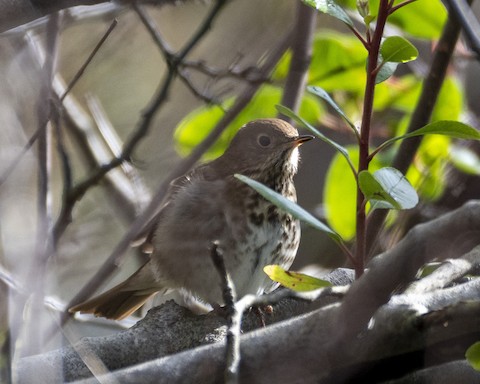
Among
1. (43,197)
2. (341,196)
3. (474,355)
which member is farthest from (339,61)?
(474,355)

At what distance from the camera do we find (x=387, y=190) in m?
2.09

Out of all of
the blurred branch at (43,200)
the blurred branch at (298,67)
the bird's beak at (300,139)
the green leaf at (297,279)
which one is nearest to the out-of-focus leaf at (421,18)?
the blurred branch at (298,67)

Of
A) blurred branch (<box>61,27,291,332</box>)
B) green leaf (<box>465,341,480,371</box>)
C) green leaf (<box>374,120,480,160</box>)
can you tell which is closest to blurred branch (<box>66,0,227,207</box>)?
blurred branch (<box>61,27,291,332</box>)

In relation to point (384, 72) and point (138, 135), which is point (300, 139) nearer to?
point (138, 135)

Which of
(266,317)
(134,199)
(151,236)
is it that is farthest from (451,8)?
(134,199)

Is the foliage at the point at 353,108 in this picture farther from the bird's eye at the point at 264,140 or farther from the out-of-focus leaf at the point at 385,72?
the out-of-focus leaf at the point at 385,72

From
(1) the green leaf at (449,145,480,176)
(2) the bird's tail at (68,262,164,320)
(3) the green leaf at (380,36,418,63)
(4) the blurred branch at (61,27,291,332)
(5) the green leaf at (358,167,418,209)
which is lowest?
(2) the bird's tail at (68,262,164,320)

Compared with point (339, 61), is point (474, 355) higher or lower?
lower

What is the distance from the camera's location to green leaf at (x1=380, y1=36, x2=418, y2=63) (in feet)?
7.07

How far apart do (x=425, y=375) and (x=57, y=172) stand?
3666 millimetres

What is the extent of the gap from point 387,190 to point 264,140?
1884mm

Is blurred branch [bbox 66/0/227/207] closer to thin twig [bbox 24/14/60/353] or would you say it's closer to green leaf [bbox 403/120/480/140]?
thin twig [bbox 24/14/60/353]

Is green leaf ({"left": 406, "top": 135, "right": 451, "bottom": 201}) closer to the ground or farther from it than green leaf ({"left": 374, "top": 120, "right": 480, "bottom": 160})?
closer to the ground

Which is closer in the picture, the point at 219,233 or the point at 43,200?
the point at 43,200
